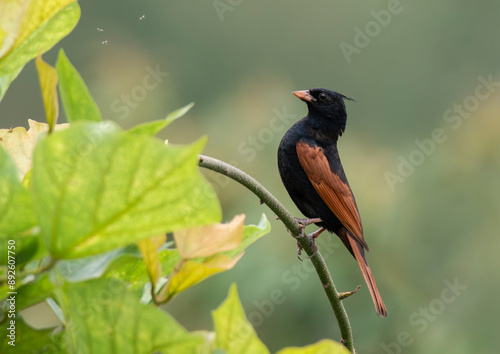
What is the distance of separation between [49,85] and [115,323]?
157 millimetres

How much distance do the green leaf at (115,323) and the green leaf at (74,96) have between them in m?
0.13

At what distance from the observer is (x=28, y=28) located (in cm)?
48

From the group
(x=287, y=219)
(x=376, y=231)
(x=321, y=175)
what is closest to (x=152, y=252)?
(x=287, y=219)

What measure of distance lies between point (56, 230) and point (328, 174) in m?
2.26

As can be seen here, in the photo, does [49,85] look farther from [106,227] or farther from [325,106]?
[325,106]

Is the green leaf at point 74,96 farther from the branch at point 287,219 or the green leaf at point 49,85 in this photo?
the branch at point 287,219

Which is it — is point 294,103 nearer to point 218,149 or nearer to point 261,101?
point 261,101

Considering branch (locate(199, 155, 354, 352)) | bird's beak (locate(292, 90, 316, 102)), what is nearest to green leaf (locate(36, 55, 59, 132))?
branch (locate(199, 155, 354, 352))

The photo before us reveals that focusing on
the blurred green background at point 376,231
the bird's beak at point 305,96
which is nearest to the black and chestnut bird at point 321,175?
the bird's beak at point 305,96

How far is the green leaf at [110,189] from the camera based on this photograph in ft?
1.12

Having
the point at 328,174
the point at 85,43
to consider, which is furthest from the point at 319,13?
the point at 328,174

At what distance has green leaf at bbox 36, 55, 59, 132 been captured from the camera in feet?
1.40

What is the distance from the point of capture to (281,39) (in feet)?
66.0

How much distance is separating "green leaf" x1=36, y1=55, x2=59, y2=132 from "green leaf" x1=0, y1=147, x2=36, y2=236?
70 mm
